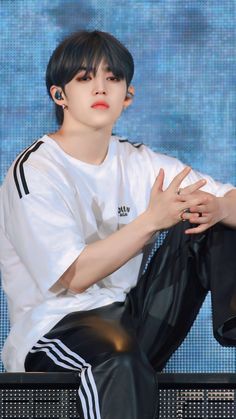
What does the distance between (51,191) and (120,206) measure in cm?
22

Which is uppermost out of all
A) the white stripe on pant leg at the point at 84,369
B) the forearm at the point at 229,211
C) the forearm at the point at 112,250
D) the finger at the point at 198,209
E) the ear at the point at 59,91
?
the ear at the point at 59,91

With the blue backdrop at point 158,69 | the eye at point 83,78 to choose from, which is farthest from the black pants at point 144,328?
the blue backdrop at point 158,69

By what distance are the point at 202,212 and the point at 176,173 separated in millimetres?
296

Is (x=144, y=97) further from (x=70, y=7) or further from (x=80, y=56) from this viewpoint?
(x=80, y=56)

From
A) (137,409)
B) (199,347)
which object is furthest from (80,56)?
(199,347)

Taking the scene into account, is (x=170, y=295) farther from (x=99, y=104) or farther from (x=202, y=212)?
(x=99, y=104)

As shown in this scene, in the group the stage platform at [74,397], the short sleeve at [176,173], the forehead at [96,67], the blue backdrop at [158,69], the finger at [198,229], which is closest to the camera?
the stage platform at [74,397]

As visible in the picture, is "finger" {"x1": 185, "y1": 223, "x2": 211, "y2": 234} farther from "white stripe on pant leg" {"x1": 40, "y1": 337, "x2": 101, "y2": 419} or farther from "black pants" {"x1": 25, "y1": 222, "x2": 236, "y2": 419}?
"white stripe on pant leg" {"x1": 40, "y1": 337, "x2": 101, "y2": 419}

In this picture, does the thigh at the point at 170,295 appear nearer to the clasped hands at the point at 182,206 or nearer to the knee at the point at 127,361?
the clasped hands at the point at 182,206

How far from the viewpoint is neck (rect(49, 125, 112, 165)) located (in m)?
2.09

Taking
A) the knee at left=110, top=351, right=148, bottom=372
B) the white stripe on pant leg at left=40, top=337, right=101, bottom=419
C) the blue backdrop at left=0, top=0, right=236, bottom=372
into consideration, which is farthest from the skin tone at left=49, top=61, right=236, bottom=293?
the blue backdrop at left=0, top=0, right=236, bottom=372

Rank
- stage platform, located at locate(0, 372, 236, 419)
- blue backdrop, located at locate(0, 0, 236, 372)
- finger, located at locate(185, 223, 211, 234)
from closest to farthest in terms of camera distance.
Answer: stage platform, located at locate(0, 372, 236, 419)
finger, located at locate(185, 223, 211, 234)
blue backdrop, located at locate(0, 0, 236, 372)

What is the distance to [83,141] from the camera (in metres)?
2.09

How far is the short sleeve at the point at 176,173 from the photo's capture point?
7.18 ft
